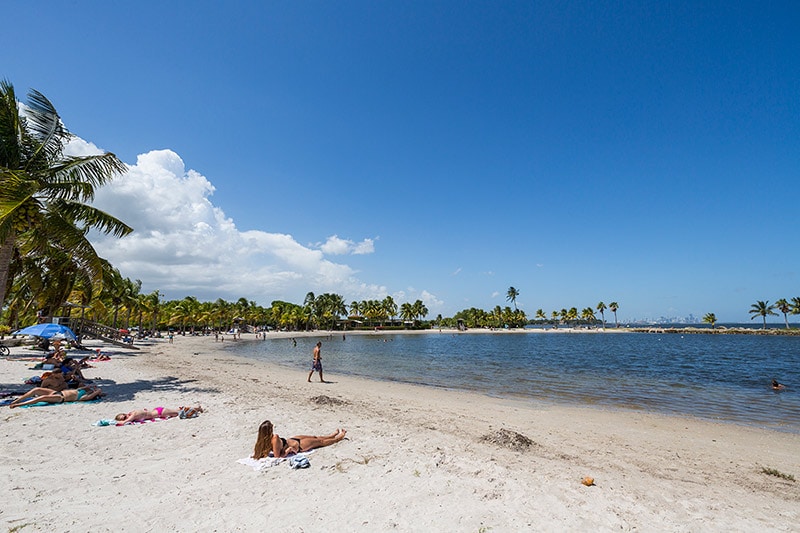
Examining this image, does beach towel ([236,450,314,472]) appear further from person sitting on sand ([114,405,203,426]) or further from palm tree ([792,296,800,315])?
palm tree ([792,296,800,315])

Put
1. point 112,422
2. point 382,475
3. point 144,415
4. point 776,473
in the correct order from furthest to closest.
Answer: point 144,415 → point 112,422 → point 776,473 → point 382,475

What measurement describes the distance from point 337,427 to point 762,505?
794 cm

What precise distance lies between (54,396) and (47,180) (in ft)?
22.5

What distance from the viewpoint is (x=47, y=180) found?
1179cm

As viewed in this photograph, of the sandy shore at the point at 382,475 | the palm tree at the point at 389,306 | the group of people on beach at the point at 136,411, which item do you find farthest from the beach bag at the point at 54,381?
the palm tree at the point at 389,306

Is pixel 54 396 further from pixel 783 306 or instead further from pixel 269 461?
pixel 783 306

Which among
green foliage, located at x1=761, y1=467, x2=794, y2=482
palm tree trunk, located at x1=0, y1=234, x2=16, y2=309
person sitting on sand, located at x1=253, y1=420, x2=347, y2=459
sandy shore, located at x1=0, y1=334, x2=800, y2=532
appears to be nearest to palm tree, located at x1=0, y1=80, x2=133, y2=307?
palm tree trunk, located at x1=0, y1=234, x2=16, y2=309

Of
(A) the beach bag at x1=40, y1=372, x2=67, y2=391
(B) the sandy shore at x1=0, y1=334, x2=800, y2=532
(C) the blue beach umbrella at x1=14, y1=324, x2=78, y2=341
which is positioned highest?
(C) the blue beach umbrella at x1=14, y1=324, x2=78, y2=341

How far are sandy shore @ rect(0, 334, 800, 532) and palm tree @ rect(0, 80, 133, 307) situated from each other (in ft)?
16.6

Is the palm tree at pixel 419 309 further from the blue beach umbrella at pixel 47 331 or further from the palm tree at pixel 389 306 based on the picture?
the blue beach umbrella at pixel 47 331

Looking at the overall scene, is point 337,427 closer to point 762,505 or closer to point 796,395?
point 762,505

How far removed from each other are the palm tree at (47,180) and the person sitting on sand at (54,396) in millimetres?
2945

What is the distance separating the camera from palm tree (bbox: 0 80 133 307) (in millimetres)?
10820

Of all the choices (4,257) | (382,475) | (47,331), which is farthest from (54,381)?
(382,475)
